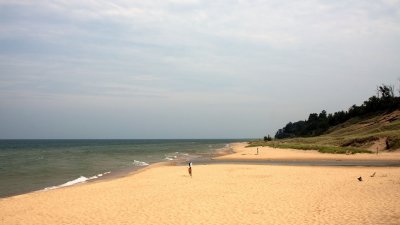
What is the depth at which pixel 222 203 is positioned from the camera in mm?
18219

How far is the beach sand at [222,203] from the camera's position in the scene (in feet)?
49.9

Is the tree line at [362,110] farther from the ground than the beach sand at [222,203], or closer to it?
farther from the ground

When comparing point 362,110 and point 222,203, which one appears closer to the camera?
point 222,203

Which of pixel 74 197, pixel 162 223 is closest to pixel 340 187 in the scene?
pixel 162 223

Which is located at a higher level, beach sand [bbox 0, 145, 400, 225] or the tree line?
the tree line

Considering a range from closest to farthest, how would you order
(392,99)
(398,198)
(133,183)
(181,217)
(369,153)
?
(181,217) < (398,198) < (133,183) < (369,153) < (392,99)

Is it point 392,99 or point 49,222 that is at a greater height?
point 392,99

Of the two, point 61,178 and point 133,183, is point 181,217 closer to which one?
point 133,183

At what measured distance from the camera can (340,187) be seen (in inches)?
878

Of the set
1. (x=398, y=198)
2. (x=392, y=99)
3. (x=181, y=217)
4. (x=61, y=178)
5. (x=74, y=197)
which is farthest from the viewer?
(x=392, y=99)

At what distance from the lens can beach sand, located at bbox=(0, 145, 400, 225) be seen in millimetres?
15211

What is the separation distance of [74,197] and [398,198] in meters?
17.2

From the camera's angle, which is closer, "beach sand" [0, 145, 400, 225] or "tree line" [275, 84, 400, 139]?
"beach sand" [0, 145, 400, 225]

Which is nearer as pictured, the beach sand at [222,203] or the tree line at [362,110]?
the beach sand at [222,203]
